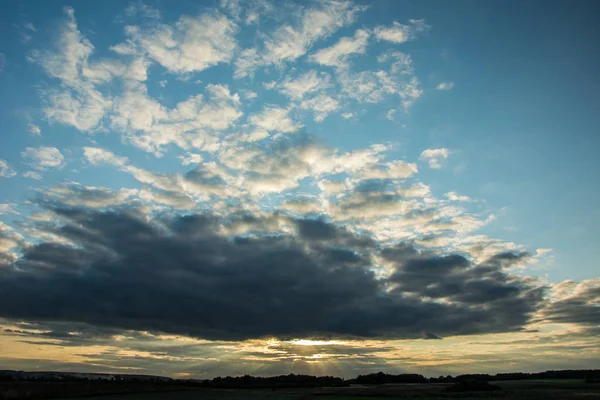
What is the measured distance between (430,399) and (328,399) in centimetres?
2735

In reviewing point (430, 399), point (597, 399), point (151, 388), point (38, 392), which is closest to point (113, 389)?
point (151, 388)

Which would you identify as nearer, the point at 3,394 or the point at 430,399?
the point at 430,399

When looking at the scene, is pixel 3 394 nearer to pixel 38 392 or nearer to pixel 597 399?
pixel 38 392

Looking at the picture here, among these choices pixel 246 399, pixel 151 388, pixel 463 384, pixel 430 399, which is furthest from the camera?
pixel 151 388

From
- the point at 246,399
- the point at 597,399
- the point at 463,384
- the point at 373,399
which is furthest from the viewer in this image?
the point at 463,384

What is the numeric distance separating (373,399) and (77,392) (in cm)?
8219

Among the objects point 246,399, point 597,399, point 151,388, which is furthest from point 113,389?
point 597,399

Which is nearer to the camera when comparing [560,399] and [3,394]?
[560,399]

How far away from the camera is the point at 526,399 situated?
214ft

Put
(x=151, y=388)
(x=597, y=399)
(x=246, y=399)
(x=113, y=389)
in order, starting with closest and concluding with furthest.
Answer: (x=597, y=399) → (x=246, y=399) → (x=113, y=389) → (x=151, y=388)

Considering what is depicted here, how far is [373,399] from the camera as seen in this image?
87.1 metres

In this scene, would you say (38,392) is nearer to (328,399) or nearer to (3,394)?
(3,394)

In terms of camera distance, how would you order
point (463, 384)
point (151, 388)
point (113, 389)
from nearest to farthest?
point (463, 384), point (113, 389), point (151, 388)

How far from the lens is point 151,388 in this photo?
153625 millimetres
